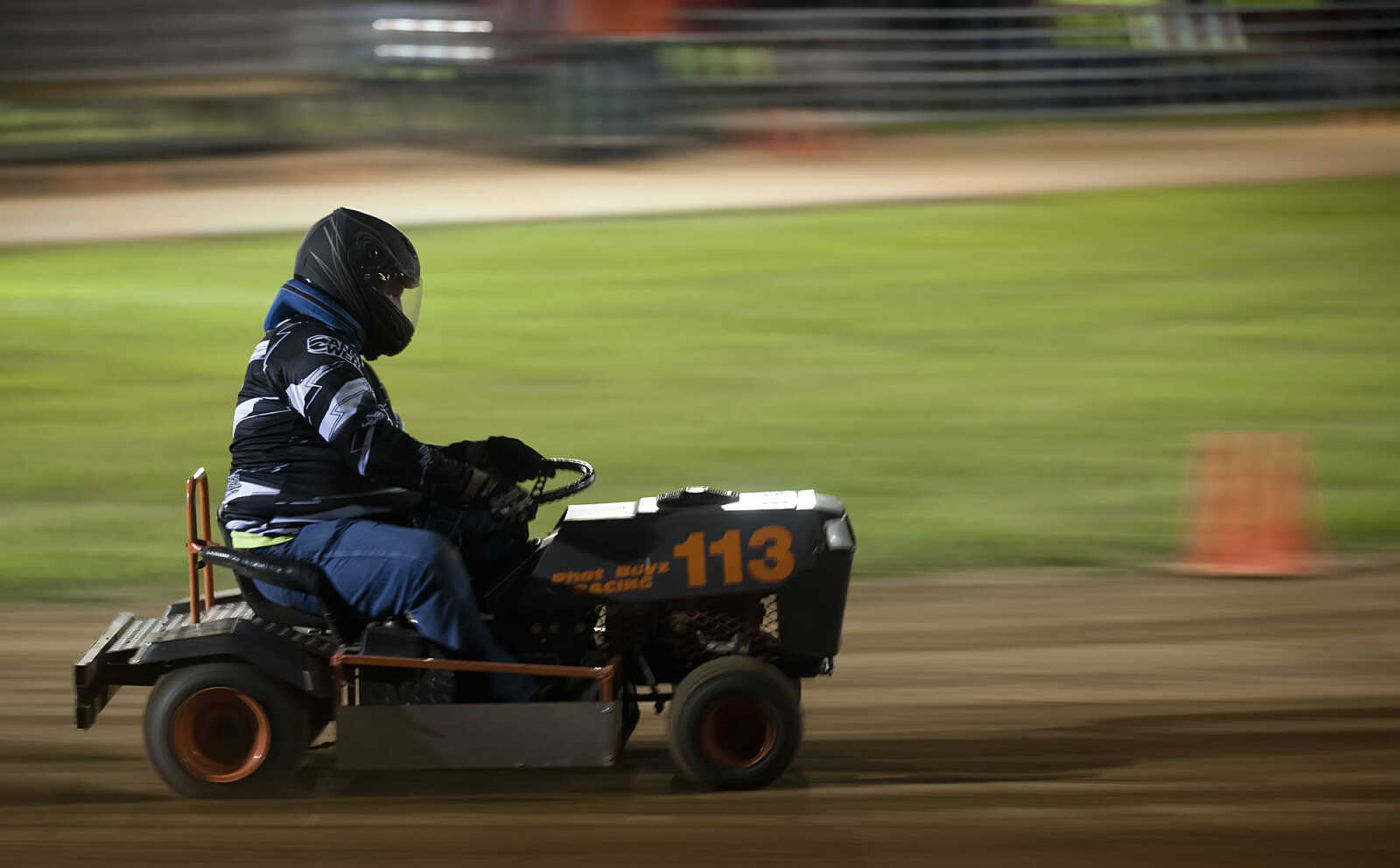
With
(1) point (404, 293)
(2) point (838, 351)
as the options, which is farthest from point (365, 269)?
(2) point (838, 351)

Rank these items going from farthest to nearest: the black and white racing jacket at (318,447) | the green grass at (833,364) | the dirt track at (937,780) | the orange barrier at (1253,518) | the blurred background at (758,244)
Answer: the blurred background at (758,244), the green grass at (833,364), the orange barrier at (1253,518), the black and white racing jacket at (318,447), the dirt track at (937,780)

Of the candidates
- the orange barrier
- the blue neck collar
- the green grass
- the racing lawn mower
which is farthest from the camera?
the green grass

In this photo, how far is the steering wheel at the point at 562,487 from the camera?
16.5 ft

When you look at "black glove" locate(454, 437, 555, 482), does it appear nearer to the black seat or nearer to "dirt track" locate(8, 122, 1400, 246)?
the black seat

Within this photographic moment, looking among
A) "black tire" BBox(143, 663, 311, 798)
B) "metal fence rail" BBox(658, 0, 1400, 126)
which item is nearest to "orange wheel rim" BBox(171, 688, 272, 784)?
"black tire" BBox(143, 663, 311, 798)

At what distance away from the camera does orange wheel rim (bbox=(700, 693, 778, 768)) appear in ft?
16.2

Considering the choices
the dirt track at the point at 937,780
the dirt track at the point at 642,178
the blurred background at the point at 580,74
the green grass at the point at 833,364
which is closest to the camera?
the dirt track at the point at 937,780

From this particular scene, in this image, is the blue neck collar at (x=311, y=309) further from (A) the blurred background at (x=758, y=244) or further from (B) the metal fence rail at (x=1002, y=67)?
(B) the metal fence rail at (x=1002, y=67)

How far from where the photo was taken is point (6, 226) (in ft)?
63.7

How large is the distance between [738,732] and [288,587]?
1.34 m

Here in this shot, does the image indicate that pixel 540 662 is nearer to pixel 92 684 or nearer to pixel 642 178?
pixel 92 684

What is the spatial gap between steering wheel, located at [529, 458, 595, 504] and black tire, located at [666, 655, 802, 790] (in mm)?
630

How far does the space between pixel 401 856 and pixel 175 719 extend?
845 mm

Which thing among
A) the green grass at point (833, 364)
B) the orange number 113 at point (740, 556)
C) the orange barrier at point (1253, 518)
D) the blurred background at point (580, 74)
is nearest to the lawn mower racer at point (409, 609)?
the orange number 113 at point (740, 556)
